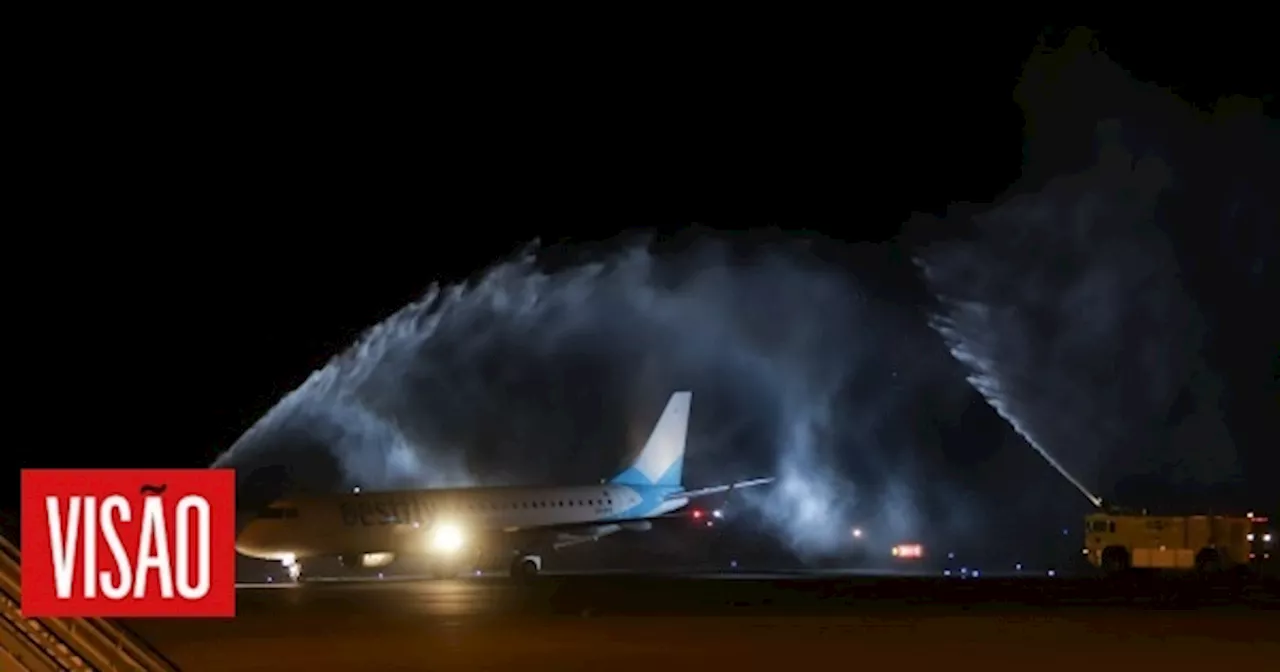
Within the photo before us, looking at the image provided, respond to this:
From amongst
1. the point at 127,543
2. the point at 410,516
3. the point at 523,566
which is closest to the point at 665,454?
the point at 523,566

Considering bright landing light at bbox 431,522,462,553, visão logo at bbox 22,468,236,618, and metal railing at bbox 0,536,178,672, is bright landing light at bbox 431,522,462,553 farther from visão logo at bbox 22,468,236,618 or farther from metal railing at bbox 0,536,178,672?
visão logo at bbox 22,468,236,618

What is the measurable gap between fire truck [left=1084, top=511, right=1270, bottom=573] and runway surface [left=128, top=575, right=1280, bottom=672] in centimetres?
906

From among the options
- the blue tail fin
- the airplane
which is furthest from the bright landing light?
the blue tail fin

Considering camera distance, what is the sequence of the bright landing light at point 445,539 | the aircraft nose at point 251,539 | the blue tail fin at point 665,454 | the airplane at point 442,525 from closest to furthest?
the aircraft nose at point 251,539 → the airplane at point 442,525 → the bright landing light at point 445,539 → the blue tail fin at point 665,454

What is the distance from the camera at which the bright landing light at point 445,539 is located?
2842 inches

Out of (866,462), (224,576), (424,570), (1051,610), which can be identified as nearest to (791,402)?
(866,462)

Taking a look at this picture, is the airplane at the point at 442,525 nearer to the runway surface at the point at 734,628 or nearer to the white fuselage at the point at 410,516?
the white fuselage at the point at 410,516

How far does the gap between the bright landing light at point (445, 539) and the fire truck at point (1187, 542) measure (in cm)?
2616

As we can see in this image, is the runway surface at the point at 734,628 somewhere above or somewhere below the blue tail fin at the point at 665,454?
below

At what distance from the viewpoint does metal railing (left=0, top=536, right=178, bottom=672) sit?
16.0 meters

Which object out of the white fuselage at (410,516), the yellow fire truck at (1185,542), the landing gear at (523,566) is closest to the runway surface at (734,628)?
the yellow fire truck at (1185,542)

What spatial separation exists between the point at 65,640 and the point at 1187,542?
56.5 meters

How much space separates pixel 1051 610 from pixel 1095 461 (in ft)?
154

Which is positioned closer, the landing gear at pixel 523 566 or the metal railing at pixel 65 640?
the metal railing at pixel 65 640
